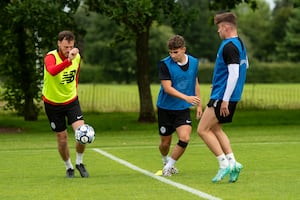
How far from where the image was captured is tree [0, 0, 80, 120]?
81.7ft

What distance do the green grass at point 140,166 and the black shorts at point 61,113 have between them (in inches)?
32.5

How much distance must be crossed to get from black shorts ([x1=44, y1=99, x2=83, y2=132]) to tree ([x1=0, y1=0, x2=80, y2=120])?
1188 cm

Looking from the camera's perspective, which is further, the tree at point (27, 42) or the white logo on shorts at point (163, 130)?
the tree at point (27, 42)

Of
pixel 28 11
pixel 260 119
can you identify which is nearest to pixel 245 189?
pixel 28 11

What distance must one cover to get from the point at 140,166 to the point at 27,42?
14.9m

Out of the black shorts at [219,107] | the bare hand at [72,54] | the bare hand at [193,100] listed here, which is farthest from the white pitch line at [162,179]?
the bare hand at [72,54]

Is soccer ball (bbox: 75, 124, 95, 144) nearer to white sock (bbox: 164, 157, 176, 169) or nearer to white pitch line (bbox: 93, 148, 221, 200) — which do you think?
white pitch line (bbox: 93, 148, 221, 200)

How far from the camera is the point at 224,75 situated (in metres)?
11.7

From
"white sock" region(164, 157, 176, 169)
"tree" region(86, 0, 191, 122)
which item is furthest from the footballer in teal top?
"tree" region(86, 0, 191, 122)

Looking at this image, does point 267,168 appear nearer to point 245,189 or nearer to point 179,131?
point 179,131

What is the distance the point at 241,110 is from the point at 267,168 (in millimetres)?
21833

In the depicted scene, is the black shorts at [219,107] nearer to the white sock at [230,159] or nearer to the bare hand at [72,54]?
the white sock at [230,159]

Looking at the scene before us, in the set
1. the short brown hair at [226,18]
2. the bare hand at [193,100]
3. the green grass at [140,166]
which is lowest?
the green grass at [140,166]

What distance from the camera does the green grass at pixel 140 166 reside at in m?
11.0
